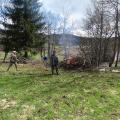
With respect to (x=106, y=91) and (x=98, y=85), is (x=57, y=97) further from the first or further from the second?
(x=98, y=85)

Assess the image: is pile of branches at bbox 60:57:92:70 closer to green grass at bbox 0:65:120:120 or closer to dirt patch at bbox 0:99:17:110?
green grass at bbox 0:65:120:120

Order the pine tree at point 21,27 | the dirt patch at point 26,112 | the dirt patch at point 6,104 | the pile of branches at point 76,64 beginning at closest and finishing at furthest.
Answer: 1. the dirt patch at point 26,112
2. the dirt patch at point 6,104
3. the pile of branches at point 76,64
4. the pine tree at point 21,27

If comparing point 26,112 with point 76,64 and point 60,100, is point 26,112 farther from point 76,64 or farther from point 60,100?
point 76,64

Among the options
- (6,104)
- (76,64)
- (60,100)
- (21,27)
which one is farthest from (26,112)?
(21,27)

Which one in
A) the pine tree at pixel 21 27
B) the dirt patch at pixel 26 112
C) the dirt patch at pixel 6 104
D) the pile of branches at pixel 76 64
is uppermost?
the pine tree at pixel 21 27

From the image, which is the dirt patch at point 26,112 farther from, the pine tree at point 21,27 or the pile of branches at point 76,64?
the pine tree at point 21,27

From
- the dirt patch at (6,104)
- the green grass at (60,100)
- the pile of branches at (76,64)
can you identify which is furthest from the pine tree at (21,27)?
the dirt patch at (6,104)

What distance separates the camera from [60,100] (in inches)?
512

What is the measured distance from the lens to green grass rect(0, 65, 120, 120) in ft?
36.5

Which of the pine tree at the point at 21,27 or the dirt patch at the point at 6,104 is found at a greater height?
the pine tree at the point at 21,27

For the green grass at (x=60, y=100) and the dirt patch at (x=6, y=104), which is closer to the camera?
the green grass at (x=60, y=100)

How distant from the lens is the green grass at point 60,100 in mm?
11125

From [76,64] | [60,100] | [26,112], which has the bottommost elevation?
[26,112]

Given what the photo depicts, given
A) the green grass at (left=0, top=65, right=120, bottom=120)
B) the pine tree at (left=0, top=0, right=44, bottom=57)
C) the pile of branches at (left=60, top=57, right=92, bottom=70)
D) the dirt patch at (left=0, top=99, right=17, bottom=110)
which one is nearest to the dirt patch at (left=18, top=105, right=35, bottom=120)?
the green grass at (left=0, top=65, right=120, bottom=120)
